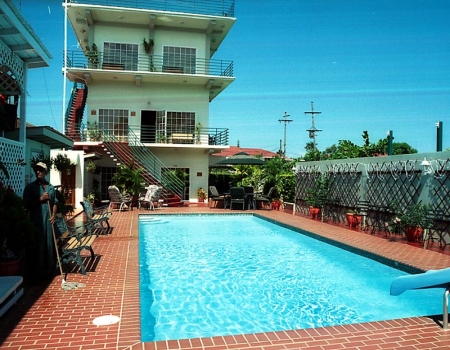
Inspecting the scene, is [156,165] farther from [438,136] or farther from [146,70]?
[438,136]

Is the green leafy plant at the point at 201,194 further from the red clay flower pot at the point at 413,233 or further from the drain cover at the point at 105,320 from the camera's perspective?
the drain cover at the point at 105,320

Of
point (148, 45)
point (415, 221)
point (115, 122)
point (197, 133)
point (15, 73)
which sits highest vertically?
point (148, 45)

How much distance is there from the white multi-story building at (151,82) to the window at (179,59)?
0.05 metres

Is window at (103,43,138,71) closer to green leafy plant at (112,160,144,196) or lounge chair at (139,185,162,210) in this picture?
green leafy plant at (112,160,144,196)

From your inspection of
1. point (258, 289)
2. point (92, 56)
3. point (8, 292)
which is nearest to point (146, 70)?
point (92, 56)

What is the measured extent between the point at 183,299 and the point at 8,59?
5.37m

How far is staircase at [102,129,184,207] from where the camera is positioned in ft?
60.2

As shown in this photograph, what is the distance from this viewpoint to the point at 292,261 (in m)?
8.41

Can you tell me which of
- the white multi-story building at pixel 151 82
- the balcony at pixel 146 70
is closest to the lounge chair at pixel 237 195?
the white multi-story building at pixel 151 82

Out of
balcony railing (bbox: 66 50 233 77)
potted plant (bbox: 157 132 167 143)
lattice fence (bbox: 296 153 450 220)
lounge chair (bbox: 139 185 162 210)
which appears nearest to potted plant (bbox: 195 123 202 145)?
potted plant (bbox: 157 132 167 143)

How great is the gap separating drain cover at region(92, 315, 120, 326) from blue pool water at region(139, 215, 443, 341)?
2.17 ft

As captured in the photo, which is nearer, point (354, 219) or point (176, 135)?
point (354, 219)

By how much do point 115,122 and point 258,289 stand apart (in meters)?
16.0

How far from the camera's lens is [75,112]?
69.2 feet
